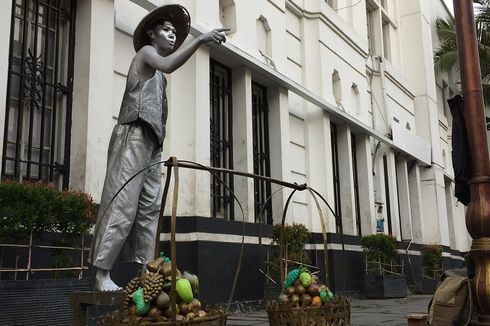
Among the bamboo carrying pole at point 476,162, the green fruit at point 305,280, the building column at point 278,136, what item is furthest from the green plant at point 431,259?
the green fruit at point 305,280

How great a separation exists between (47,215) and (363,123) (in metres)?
9.98

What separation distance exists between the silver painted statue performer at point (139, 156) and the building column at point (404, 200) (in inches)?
523

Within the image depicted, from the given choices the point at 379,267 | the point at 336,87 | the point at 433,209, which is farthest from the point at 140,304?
the point at 433,209

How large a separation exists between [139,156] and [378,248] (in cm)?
932

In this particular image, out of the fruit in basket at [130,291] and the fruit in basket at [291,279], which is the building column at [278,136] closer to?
the fruit in basket at [291,279]

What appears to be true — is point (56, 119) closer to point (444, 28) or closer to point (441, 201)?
point (441, 201)

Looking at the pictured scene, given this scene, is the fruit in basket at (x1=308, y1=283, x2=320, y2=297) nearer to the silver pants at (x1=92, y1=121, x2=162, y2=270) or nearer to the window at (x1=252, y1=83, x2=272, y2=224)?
the silver pants at (x1=92, y1=121, x2=162, y2=270)

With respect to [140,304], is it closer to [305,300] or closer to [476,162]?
[305,300]

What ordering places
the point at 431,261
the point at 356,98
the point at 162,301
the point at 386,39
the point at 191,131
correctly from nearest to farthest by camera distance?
the point at 162,301 → the point at 191,131 → the point at 356,98 → the point at 431,261 → the point at 386,39

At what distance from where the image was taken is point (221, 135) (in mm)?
9211

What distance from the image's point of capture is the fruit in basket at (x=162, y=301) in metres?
2.60

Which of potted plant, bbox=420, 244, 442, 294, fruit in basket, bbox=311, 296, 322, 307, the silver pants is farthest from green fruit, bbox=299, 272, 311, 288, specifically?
potted plant, bbox=420, 244, 442, 294

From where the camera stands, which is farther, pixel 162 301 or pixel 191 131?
pixel 191 131

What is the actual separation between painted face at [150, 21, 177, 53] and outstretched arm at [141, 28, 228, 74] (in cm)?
19
